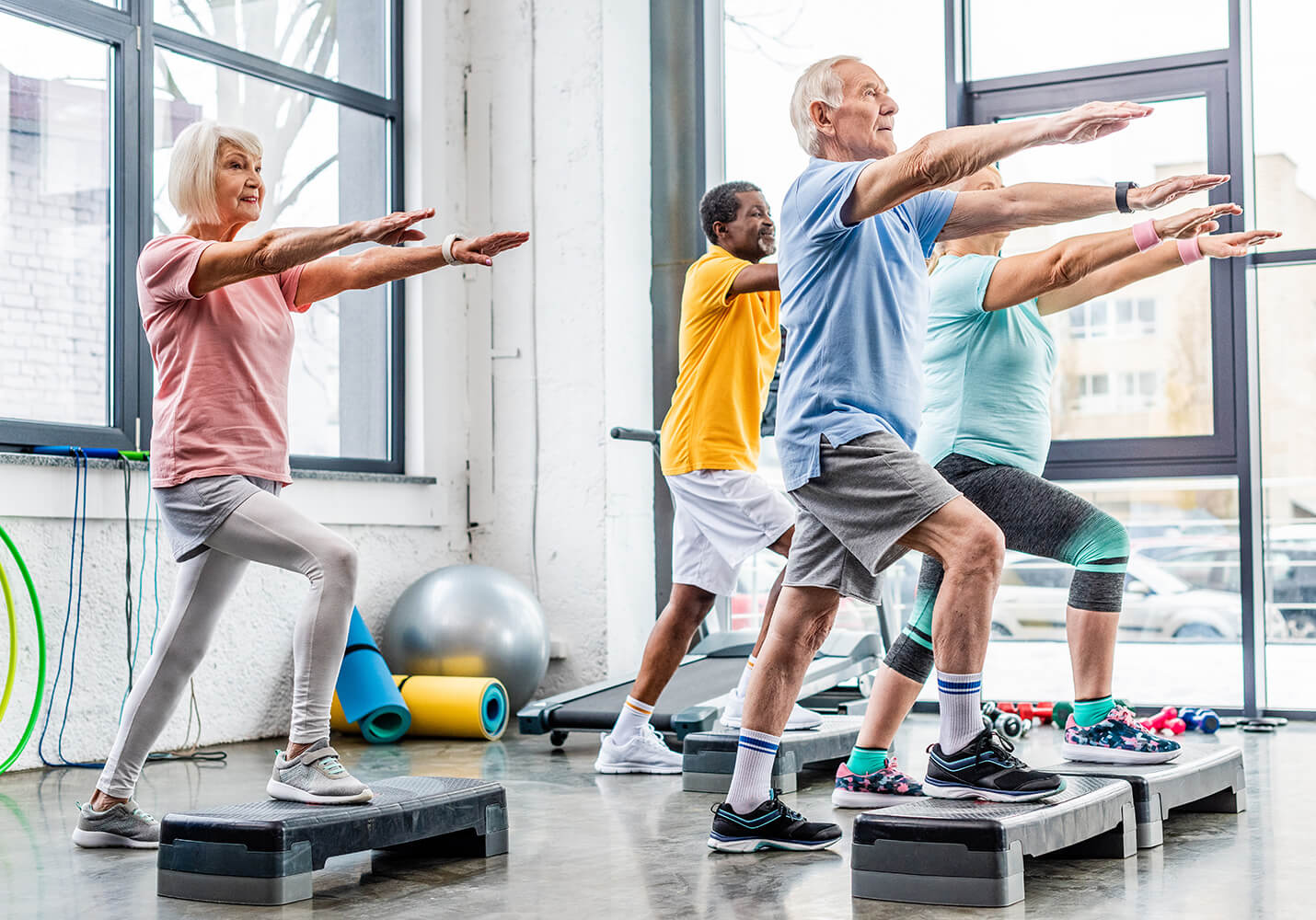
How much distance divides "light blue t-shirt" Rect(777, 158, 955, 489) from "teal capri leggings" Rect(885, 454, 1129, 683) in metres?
0.38

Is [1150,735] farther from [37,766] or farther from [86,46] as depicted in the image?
[86,46]

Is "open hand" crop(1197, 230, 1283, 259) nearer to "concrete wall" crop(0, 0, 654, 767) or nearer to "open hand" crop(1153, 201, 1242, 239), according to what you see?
"open hand" crop(1153, 201, 1242, 239)

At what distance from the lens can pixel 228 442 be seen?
113 inches

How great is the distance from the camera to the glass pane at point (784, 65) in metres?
5.83

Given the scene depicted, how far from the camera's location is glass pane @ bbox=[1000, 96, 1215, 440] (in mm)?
Answer: 5332

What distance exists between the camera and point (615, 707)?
4.62m

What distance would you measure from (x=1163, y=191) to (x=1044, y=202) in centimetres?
25

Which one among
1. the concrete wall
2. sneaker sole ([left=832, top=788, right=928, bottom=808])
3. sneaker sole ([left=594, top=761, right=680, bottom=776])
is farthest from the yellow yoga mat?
sneaker sole ([left=832, top=788, right=928, bottom=808])

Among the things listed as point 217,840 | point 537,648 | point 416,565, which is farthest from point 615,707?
point 217,840

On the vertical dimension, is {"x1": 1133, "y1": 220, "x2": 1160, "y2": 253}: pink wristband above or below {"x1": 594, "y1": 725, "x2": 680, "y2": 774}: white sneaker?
above

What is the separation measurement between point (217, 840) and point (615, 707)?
86.8 inches

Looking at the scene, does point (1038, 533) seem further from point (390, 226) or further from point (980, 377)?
point (390, 226)

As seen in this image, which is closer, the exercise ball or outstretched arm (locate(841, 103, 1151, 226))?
outstretched arm (locate(841, 103, 1151, 226))

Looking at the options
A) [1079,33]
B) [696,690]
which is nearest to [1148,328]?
[1079,33]
